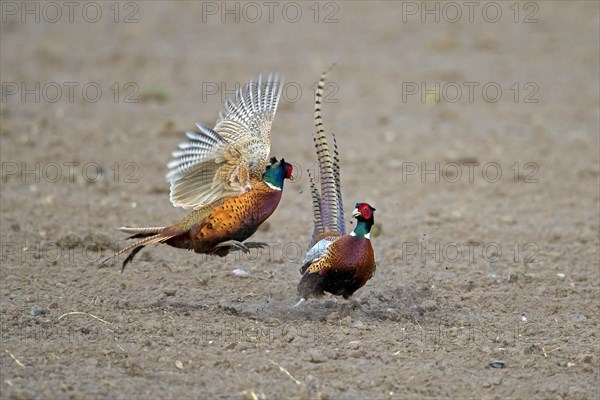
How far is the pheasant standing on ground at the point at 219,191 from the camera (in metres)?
8.07

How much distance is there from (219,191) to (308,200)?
13.3 ft

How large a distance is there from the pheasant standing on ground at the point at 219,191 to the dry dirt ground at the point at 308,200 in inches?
21.6

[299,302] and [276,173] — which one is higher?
[276,173]

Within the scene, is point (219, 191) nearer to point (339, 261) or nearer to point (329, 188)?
point (329, 188)

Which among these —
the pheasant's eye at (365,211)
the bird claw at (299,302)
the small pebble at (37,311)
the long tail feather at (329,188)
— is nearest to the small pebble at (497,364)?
the pheasant's eye at (365,211)

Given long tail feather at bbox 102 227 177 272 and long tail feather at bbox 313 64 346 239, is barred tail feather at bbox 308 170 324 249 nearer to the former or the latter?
long tail feather at bbox 313 64 346 239

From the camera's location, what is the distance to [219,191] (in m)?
8.23

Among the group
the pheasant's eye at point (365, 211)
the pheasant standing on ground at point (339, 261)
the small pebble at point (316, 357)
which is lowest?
the small pebble at point (316, 357)

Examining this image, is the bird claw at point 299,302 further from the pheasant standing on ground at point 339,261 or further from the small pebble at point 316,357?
the small pebble at point 316,357

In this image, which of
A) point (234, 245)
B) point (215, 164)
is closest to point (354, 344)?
point (234, 245)

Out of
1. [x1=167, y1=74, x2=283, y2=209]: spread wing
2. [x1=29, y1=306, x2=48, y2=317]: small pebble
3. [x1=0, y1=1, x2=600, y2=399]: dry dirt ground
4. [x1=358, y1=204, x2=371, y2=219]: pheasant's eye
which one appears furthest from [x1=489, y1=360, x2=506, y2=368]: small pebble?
[x1=29, y1=306, x2=48, y2=317]: small pebble

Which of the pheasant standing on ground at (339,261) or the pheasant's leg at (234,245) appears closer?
the pheasant standing on ground at (339,261)

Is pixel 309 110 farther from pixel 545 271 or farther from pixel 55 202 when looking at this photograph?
pixel 545 271

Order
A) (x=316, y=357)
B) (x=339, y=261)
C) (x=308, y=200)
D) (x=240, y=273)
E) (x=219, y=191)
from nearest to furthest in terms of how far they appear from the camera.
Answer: (x=316, y=357) < (x=339, y=261) < (x=219, y=191) < (x=240, y=273) < (x=308, y=200)
